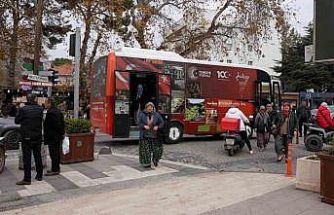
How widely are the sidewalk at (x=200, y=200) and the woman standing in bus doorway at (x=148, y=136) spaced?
174 cm

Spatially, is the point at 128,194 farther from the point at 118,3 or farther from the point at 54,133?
the point at 118,3

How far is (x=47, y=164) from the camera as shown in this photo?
11.8 m

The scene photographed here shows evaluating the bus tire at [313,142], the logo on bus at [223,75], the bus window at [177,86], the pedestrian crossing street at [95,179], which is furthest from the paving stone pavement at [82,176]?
the logo on bus at [223,75]

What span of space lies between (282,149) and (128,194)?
601 cm

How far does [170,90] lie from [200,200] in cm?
978

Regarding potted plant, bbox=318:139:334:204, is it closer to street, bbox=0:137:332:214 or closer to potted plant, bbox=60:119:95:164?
street, bbox=0:137:332:214

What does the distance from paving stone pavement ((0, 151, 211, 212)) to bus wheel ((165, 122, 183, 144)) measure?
393cm

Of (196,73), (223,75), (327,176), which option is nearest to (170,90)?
(196,73)

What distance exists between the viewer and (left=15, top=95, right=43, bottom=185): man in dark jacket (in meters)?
9.44

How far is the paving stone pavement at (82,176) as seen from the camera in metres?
8.57

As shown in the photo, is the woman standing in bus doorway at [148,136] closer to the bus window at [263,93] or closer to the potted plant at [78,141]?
the potted plant at [78,141]

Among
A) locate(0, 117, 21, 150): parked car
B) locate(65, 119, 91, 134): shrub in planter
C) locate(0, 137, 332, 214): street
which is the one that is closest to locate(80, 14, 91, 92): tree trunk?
locate(0, 117, 21, 150): parked car

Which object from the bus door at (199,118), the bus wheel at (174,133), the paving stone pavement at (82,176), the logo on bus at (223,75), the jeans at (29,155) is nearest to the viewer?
the paving stone pavement at (82,176)

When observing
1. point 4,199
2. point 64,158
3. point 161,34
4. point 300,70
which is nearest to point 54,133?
point 64,158
